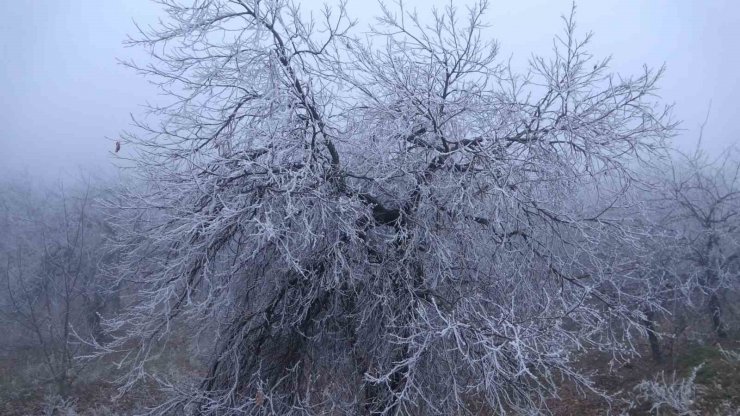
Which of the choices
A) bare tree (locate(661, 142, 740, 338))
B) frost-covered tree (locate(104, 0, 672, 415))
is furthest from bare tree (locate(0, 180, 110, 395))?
bare tree (locate(661, 142, 740, 338))

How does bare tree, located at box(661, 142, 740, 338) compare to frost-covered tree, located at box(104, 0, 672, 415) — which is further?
bare tree, located at box(661, 142, 740, 338)

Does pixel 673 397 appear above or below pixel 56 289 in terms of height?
below

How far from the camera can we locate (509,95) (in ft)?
18.6

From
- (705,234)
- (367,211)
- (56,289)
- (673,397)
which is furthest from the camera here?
(56,289)

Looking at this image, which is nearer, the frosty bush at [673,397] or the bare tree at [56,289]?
the frosty bush at [673,397]

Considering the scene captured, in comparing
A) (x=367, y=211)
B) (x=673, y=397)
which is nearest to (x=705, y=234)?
(x=673, y=397)

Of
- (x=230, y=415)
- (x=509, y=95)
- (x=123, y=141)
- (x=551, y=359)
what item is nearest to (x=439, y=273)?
(x=551, y=359)

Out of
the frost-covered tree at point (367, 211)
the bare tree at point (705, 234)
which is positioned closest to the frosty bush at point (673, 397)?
the bare tree at point (705, 234)

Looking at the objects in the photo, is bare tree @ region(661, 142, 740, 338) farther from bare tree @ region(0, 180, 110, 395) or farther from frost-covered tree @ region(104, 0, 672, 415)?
bare tree @ region(0, 180, 110, 395)

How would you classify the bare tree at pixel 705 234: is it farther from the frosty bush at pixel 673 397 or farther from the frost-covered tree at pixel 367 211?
the frost-covered tree at pixel 367 211

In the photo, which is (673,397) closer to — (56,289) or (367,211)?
(367,211)

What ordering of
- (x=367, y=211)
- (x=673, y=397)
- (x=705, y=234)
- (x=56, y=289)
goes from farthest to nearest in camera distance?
(x=56, y=289) < (x=705, y=234) < (x=673, y=397) < (x=367, y=211)

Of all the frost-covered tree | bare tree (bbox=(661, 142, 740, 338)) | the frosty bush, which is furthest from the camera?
bare tree (bbox=(661, 142, 740, 338))

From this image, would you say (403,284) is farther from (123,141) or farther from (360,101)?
(123,141)
